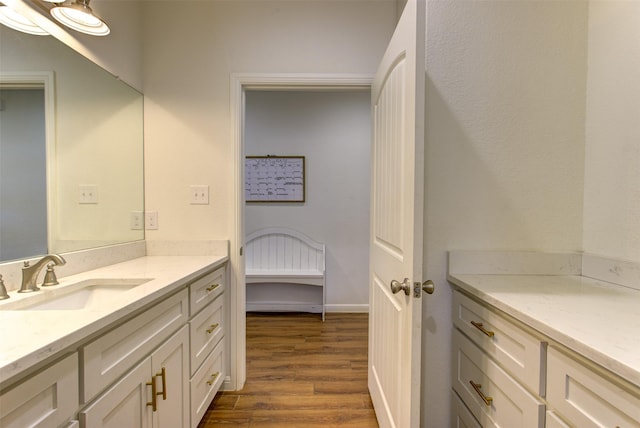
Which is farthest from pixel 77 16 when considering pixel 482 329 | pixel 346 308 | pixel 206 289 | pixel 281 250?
pixel 346 308

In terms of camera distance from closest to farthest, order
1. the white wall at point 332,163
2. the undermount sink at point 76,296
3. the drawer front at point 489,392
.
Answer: the drawer front at point 489,392
the undermount sink at point 76,296
the white wall at point 332,163

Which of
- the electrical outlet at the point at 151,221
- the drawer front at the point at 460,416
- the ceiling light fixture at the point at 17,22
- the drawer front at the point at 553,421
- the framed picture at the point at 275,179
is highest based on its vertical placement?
the ceiling light fixture at the point at 17,22

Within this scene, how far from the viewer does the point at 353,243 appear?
10.7 ft

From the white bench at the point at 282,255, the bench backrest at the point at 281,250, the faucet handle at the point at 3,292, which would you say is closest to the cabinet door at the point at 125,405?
the faucet handle at the point at 3,292

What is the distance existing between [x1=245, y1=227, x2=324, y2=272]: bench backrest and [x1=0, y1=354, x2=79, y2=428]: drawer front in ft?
8.38

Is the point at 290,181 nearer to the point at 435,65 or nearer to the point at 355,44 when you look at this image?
the point at 355,44

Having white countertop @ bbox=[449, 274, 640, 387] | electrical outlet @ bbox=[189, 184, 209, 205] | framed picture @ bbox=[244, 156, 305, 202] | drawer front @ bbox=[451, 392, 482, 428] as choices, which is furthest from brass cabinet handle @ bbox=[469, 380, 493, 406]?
framed picture @ bbox=[244, 156, 305, 202]

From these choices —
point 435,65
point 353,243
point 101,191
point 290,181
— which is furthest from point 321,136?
point 101,191

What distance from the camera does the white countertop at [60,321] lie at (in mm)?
592

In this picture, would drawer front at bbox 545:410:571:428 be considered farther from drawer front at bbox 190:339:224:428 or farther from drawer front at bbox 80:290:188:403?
drawer front at bbox 190:339:224:428

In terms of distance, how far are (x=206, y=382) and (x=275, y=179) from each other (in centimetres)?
218

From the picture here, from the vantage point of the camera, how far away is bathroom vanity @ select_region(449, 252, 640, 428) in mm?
647

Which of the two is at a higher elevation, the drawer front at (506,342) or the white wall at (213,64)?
the white wall at (213,64)

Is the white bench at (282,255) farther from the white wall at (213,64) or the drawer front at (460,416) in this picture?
the drawer front at (460,416)
